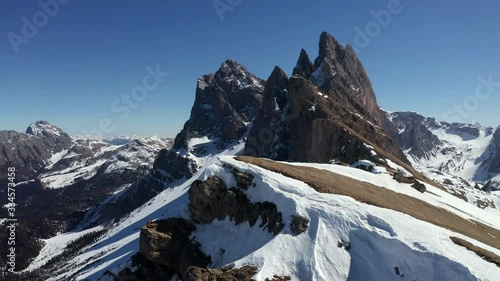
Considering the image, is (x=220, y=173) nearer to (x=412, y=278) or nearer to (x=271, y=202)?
(x=271, y=202)

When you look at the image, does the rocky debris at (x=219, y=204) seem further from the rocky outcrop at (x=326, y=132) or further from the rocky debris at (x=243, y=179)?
the rocky outcrop at (x=326, y=132)

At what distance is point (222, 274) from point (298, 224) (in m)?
11.0

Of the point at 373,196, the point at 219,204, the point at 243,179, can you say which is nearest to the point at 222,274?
the point at 219,204

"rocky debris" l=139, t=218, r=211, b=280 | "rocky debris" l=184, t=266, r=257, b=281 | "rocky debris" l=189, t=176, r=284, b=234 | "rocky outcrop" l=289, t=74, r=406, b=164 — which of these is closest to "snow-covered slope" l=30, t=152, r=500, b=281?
"rocky debris" l=184, t=266, r=257, b=281

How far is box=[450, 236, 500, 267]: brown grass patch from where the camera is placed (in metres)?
34.0

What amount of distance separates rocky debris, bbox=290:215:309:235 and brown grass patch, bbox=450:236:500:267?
53.1ft

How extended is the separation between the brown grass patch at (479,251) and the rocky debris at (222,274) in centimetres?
2257

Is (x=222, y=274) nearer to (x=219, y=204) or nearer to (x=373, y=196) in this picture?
(x=219, y=204)

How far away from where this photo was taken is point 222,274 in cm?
3462

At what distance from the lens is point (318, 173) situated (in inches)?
2343

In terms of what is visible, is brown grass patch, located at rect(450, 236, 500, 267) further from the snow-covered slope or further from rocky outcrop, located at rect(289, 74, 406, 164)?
rocky outcrop, located at rect(289, 74, 406, 164)

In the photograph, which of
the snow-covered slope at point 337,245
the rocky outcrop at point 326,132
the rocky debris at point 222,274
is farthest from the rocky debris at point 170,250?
the rocky outcrop at point 326,132

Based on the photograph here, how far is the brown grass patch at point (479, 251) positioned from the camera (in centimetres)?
3405

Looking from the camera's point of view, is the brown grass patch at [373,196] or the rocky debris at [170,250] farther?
the brown grass patch at [373,196]
